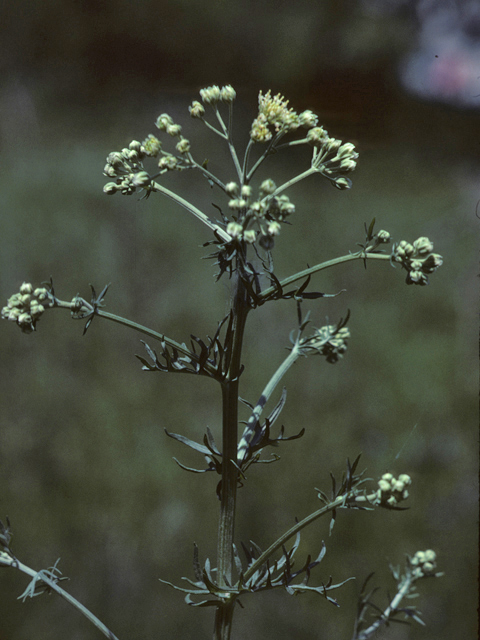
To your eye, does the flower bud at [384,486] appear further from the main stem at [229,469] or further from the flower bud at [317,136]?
the flower bud at [317,136]

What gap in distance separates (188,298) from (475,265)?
0.81 m

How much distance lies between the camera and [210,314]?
1.61 meters

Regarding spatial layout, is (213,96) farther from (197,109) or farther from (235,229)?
(235,229)

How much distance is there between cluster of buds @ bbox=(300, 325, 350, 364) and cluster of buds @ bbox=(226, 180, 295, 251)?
0.30 m

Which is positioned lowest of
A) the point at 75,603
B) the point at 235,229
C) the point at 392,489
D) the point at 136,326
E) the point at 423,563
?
the point at 75,603

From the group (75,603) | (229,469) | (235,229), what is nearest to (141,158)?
(235,229)

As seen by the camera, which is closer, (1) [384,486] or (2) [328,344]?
(1) [384,486]

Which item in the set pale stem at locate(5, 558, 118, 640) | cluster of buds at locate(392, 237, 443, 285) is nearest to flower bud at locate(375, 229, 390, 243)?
cluster of buds at locate(392, 237, 443, 285)

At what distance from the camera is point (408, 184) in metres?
1.52

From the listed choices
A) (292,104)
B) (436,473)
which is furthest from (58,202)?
(436,473)

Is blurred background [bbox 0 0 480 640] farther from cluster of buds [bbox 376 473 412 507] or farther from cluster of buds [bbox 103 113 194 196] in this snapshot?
cluster of buds [bbox 376 473 412 507]

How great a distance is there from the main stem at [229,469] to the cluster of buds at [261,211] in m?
0.13

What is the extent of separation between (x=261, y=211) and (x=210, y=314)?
0.83 m

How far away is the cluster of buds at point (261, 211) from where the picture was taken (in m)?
0.79
